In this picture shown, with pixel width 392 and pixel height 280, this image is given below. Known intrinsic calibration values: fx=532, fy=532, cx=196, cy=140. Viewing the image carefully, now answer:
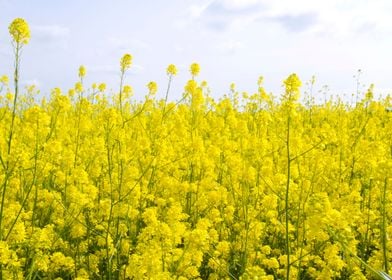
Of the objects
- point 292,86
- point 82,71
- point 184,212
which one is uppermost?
point 82,71

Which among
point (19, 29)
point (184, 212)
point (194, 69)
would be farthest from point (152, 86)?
point (19, 29)

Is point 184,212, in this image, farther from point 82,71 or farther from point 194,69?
point 82,71

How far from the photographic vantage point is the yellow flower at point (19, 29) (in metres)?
3.09

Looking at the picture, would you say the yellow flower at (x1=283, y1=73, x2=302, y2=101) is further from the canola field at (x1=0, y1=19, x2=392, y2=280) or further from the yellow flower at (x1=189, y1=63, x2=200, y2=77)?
the yellow flower at (x1=189, y1=63, x2=200, y2=77)

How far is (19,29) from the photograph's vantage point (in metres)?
3.10

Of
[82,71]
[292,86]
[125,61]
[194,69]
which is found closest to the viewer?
[292,86]

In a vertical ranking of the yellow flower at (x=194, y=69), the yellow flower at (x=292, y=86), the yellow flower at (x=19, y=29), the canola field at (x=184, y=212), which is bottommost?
the canola field at (x=184, y=212)

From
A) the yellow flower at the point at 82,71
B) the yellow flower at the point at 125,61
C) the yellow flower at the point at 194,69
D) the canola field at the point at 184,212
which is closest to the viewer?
the canola field at the point at 184,212

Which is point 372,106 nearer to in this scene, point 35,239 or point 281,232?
point 281,232

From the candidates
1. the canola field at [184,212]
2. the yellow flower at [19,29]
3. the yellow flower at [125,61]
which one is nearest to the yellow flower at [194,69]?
the canola field at [184,212]

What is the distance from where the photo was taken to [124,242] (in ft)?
12.1

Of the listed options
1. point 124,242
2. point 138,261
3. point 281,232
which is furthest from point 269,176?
point 138,261

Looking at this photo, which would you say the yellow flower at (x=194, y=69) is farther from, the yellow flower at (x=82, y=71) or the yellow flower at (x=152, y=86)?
the yellow flower at (x=82, y=71)

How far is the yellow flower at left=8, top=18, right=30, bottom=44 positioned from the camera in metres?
3.09
